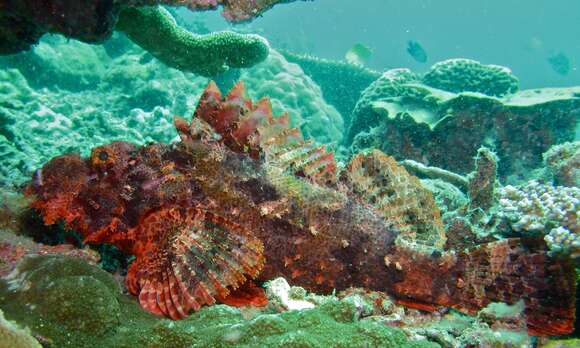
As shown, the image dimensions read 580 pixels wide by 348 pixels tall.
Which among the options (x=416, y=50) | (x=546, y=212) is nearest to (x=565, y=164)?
(x=546, y=212)

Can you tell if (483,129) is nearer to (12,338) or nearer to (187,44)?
(187,44)

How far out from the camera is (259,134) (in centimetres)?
380

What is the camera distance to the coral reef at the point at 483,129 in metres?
9.40

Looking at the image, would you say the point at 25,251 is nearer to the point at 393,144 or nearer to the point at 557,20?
the point at 393,144

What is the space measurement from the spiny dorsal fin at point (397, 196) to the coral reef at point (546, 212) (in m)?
0.72

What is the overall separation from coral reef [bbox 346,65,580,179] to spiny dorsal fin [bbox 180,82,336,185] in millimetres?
6447

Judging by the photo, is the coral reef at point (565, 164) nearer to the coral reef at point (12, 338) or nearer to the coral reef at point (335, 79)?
the coral reef at point (12, 338)

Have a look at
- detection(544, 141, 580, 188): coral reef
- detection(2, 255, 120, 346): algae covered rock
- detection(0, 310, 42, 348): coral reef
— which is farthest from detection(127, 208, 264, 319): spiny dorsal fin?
detection(544, 141, 580, 188): coral reef

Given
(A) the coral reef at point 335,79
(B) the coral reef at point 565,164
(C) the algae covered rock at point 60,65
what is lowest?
(B) the coral reef at point 565,164

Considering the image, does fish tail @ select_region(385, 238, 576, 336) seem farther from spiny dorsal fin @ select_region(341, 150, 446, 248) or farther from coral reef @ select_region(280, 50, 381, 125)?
coral reef @ select_region(280, 50, 381, 125)

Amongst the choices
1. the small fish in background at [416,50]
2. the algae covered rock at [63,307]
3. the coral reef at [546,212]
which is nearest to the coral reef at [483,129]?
→ the coral reef at [546,212]

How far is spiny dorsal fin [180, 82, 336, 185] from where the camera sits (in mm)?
3748

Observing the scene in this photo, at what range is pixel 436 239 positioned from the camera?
12.5 feet

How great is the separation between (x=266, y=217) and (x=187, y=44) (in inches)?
228
